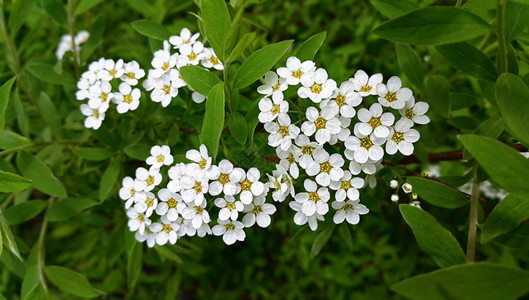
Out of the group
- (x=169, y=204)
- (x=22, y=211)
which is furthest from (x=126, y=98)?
(x=22, y=211)

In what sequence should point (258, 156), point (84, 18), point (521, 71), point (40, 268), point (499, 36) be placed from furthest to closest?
point (84, 18), point (40, 268), point (521, 71), point (258, 156), point (499, 36)

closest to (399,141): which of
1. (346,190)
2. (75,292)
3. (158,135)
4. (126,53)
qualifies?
(346,190)

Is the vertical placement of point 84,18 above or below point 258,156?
below

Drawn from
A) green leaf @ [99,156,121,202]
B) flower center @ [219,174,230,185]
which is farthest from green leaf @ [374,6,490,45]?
green leaf @ [99,156,121,202]

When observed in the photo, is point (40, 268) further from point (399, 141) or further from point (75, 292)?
point (399, 141)

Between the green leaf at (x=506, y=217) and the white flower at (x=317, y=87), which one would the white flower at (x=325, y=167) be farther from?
the green leaf at (x=506, y=217)

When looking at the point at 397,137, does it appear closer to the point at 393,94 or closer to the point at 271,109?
the point at 393,94
